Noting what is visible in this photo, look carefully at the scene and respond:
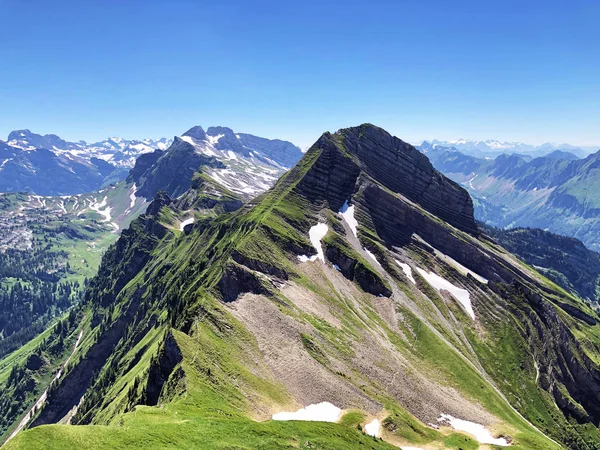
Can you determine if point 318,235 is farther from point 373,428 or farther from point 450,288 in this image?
point 373,428

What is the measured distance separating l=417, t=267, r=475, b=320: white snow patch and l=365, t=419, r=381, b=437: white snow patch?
307ft

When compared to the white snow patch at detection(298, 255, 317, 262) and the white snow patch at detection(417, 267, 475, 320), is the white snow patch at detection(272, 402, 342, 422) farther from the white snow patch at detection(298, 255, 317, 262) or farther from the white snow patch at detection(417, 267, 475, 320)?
the white snow patch at detection(417, 267, 475, 320)

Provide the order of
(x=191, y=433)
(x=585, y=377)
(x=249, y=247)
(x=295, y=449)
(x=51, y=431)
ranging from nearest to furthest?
(x=51, y=431) < (x=191, y=433) < (x=295, y=449) < (x=249, y=247) < (x=585, y=377)

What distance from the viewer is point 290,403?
94312mm

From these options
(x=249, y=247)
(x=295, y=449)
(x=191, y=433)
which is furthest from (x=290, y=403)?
(x=249, y=247)

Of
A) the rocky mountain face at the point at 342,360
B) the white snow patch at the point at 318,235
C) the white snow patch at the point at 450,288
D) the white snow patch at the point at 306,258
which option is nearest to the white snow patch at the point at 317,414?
the rocky mountain face at the point at 342,360

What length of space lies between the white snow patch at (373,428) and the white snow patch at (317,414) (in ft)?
22.3

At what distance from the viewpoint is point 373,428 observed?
308ft

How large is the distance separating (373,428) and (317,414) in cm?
1273

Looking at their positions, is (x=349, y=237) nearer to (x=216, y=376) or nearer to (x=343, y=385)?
(x=343, y=385)

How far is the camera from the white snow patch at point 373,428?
301ft

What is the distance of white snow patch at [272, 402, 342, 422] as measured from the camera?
88.9 meters

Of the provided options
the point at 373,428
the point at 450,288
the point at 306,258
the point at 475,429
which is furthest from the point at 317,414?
the point at 450,288

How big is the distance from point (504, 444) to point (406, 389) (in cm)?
2625
